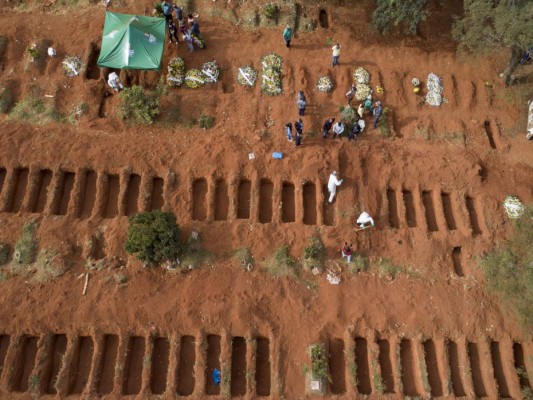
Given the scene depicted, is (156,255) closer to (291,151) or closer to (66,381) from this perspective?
(66,381)

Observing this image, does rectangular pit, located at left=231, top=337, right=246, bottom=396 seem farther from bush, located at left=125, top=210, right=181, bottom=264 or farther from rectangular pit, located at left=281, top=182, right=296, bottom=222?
rectangular pit, located at left=281, top=182, right=296, bottom=222

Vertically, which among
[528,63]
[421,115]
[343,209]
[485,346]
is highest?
[528,63]

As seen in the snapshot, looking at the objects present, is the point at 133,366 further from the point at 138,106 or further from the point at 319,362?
the point at 138,106

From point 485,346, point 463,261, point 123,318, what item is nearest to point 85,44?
point 123,318

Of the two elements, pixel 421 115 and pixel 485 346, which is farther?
pixel 421 115

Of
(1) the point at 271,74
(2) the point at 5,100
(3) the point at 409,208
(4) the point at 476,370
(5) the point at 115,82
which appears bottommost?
(4) the point at 476,370

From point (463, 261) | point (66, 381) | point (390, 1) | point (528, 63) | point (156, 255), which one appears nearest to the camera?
point (66, 381)

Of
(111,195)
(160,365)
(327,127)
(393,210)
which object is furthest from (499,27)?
(160,365)
